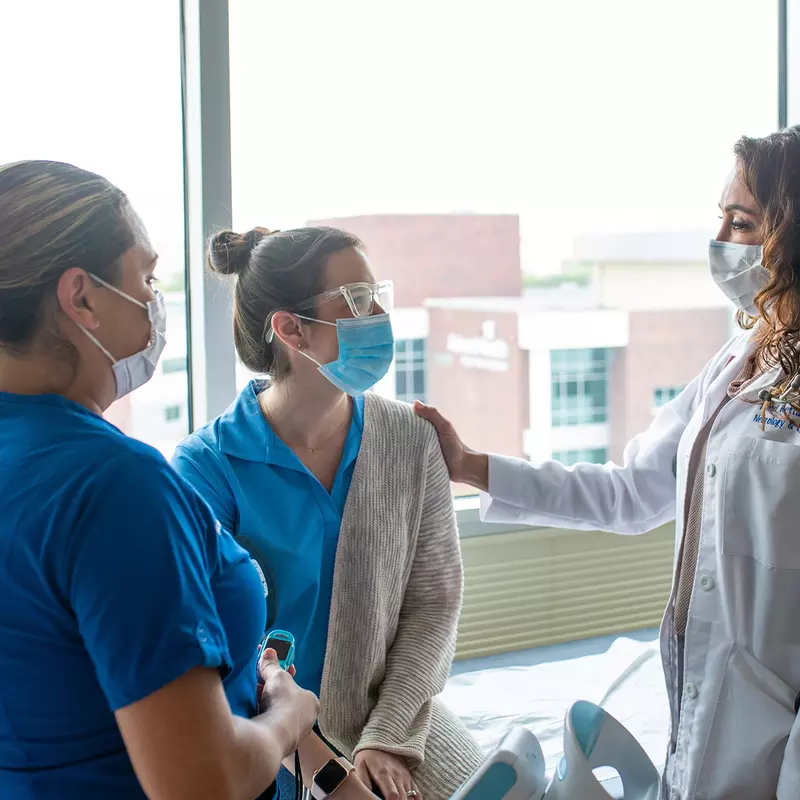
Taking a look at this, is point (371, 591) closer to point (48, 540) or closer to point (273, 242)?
point (273, 242)

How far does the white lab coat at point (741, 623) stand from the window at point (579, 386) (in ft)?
4.12

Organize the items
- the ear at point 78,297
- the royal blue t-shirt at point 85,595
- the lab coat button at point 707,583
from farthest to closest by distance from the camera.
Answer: the lab coat button at point 707,583, the ear at point 78,297, the royal blue t-shirt at point 85,595

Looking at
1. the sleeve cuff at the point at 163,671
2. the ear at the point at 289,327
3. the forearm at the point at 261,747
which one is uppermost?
the ear at the point at 289,327

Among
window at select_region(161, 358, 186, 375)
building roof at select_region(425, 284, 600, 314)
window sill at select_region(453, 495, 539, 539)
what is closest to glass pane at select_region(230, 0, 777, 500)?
building roof at select_region(425, 284, 600, 314)

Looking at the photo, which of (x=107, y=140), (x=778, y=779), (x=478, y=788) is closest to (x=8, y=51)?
(x=107, y=140)

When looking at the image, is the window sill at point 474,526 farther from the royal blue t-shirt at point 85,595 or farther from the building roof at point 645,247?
the royal blue t-shirt at point 85,595

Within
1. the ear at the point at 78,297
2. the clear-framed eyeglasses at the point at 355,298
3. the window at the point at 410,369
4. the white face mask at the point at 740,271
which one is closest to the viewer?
the ear at the point at 78,297

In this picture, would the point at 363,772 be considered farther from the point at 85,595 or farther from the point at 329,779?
the point at 85,595

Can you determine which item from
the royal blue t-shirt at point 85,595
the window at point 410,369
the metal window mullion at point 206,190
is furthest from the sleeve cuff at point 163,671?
the window at point 410,369

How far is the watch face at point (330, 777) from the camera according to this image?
130cm

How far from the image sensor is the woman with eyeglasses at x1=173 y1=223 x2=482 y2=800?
172 cm

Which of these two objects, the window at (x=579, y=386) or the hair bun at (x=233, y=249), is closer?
the hair bun at (x=233, y=249)

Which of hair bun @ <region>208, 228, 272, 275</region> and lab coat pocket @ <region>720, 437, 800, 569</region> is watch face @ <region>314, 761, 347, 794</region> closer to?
lab coat pocket @ <region>720, 437, 800, 569</region>

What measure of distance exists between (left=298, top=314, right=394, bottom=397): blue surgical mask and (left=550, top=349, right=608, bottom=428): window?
126 centimetres
